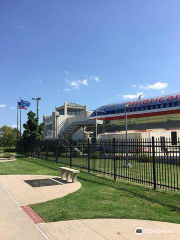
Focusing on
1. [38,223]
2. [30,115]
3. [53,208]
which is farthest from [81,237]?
[30,115]

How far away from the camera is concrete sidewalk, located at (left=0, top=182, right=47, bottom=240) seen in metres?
4.62

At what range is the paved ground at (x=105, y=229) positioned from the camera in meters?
4.61

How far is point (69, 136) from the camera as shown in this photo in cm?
3447

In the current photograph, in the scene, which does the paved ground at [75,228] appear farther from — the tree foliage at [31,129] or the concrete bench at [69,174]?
the tree foliage at [31,129]

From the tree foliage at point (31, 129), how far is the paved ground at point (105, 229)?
2280cm

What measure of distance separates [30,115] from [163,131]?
15.9m

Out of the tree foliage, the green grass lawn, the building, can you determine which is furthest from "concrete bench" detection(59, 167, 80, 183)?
the building

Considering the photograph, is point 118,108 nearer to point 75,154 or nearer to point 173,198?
point 75,154

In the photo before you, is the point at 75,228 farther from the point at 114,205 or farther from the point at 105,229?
the point at 114,205

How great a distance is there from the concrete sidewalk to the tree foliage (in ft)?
68.5

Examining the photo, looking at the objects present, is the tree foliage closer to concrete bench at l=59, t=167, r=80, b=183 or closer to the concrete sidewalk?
concrete bench at l=59, t=167, r=80, b=183

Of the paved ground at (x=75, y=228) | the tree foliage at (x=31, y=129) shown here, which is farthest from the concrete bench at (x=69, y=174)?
the tree foliage at (x=31, y=129)

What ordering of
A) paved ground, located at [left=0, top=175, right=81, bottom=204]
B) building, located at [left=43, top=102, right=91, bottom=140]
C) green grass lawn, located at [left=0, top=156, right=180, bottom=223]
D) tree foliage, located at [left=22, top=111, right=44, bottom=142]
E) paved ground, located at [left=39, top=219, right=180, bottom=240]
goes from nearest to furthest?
paved ground, located at [left=39, top=219, right=180, bottom=240] < green grass lawn, located at [left=0, top=156, right=180, bottom=223] < paved ground, located at [left=0, top=175, right=81, bottom=204] < tree foliage, located at [left=22, top=111, right=44, bottom=142] < building, located at [left=43, top=102, right=91, bottom=140]

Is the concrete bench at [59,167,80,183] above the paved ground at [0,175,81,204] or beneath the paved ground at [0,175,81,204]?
above
